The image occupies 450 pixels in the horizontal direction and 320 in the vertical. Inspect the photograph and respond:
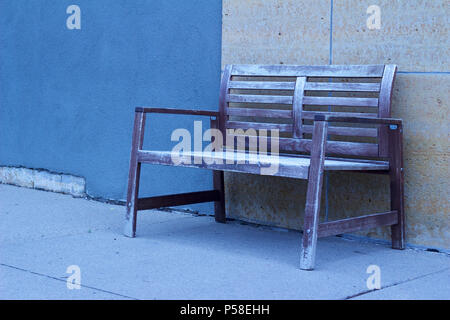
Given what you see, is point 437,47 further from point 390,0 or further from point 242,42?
point 242,42

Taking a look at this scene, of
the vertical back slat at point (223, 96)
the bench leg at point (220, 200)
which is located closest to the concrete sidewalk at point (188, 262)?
the bench leg at point (220, 200)

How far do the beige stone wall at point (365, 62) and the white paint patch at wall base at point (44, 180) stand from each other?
1.49 metres

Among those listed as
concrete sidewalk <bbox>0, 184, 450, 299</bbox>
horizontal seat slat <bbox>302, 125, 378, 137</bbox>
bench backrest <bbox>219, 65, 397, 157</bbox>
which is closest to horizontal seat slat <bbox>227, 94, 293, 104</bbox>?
bench backrest <bbox>219, 65, 397, 157</bbox>

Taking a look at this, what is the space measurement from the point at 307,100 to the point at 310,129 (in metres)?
0.17

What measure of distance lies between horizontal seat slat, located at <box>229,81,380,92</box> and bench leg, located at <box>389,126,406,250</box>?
0.26 meters

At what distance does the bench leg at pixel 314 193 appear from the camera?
317 cm

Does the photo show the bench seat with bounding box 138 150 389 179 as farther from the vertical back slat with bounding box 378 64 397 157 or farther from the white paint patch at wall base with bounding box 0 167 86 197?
the white paint patch at wall base with bounding box 0 167 86 197

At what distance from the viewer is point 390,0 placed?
3.79 m

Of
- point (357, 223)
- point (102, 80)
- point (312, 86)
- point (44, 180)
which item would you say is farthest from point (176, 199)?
point (44, 180)

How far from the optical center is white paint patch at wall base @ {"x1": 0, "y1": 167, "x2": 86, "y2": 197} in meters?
5.47

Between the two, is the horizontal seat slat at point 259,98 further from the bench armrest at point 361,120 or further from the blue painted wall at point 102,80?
the bench armrest at point 361,120

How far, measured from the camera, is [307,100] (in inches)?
155
